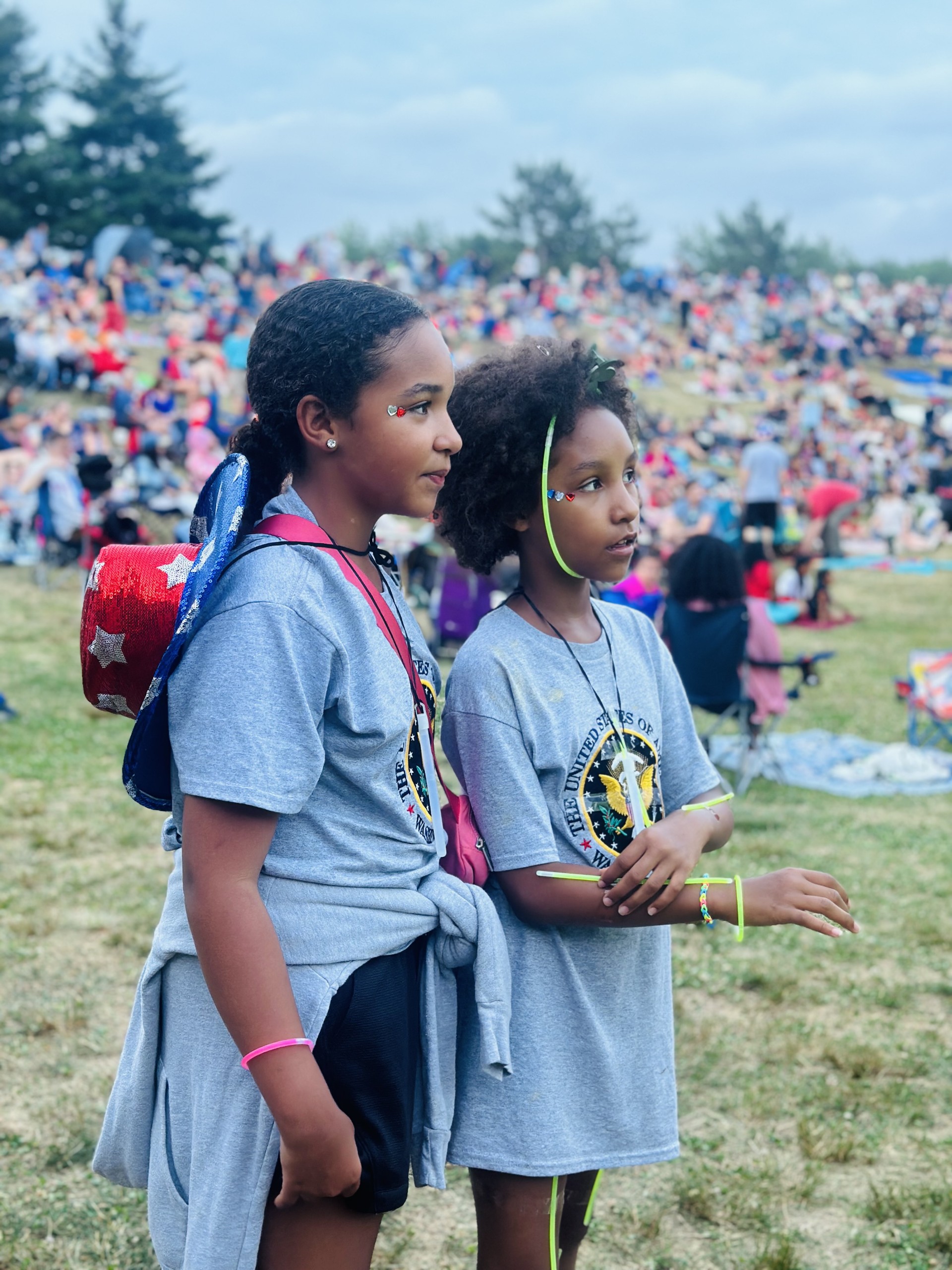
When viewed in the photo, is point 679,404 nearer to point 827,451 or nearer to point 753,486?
point 827,451

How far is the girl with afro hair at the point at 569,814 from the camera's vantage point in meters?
1.68

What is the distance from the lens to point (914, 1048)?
139 inches

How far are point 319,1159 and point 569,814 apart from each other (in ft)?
2.15

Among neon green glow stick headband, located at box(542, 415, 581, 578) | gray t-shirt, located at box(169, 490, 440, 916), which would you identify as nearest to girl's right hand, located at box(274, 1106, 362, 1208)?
gray t-shirt, located at box(169, 490, 440, 916)

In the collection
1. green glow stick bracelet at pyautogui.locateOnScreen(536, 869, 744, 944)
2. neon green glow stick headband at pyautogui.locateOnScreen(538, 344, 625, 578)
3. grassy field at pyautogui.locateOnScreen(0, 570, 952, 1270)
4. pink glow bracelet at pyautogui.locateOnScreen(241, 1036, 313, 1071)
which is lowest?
grassy field at pyautogui.locateOnScreen(0, 570, 952, 1270)

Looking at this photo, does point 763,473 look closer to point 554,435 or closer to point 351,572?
point 554,435

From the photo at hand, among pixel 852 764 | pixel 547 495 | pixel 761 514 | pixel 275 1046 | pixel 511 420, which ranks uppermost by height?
pixel 511 420

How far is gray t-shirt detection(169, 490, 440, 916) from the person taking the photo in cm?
132

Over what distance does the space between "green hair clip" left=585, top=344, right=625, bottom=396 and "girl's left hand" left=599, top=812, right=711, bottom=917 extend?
72cm

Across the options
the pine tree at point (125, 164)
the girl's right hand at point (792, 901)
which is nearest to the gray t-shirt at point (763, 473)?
the girl's right hand at point (792, 901)

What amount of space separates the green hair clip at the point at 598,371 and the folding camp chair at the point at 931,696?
6.08 metres

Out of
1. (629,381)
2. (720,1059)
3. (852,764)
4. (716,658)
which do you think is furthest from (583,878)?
(852,764)

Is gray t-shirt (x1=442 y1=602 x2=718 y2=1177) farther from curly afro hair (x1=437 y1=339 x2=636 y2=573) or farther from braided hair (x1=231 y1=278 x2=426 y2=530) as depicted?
braided hair (x1=231 y1=278 x2=426 y2=530)

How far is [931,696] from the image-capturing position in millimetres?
7586
